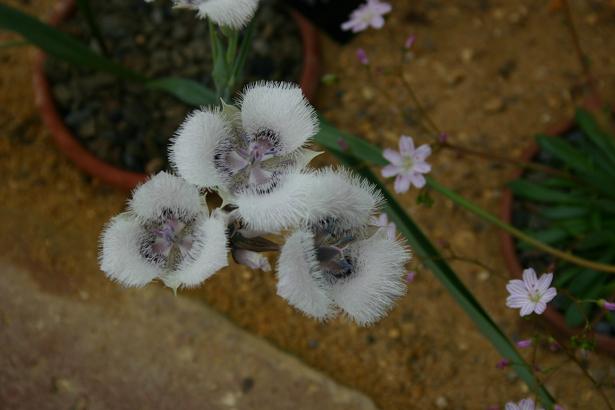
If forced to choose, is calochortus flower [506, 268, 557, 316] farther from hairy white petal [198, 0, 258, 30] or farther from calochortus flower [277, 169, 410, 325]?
hairy white petal [198, 0, 258, 30]

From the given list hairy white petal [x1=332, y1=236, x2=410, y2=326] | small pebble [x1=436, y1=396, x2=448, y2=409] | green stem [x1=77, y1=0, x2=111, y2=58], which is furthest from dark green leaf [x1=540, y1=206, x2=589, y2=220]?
green stem [x1=77, y1=0, x2=111, y2=58]

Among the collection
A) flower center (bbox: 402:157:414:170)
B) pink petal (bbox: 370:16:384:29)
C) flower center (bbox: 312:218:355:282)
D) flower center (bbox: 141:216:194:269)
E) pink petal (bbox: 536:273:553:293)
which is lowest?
flower center (bbox: 141:216:194:269)

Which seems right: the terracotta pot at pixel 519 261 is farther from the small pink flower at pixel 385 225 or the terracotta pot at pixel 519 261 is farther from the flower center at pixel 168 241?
the flower center at pixel 168 241

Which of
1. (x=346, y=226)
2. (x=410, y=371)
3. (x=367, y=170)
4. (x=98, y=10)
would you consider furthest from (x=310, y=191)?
(x=98, y=10)

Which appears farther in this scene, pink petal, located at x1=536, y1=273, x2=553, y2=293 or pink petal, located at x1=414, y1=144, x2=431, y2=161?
pink petal, located at x1=414, y1=144, x2=431, y2=161

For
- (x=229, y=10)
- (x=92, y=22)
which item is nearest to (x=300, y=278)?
(x=229, y=10)

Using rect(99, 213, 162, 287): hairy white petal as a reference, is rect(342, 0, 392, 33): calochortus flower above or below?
above

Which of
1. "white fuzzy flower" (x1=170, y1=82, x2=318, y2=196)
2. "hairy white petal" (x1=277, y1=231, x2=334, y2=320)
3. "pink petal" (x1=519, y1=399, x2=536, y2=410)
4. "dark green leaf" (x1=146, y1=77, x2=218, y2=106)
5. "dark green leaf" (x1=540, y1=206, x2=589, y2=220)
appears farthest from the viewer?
"dark green leaf" (x1=540, y1=206, x2=589, y2=220)

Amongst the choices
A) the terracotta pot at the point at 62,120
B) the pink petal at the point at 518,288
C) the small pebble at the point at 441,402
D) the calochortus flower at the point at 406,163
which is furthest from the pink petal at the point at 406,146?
the terracotta pot at the point at 62,120

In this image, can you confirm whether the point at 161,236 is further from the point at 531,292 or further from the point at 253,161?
the point at 531,292

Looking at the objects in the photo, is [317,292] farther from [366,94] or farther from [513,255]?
[366,94]
